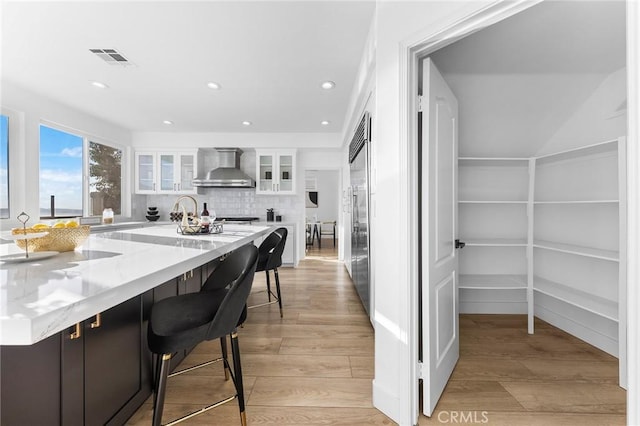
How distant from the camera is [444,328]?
5.60 feet

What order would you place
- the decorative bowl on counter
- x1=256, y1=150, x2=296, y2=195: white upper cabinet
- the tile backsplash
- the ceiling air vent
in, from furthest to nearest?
the tile backsplash
x1=256, y1=150, x2=296, y2=195: white upper cabinet
the ceiling air vent
the decorative bowl on counter

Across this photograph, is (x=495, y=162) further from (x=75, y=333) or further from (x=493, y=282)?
(x=75, y=333)

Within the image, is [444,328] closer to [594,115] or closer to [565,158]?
[565,158]

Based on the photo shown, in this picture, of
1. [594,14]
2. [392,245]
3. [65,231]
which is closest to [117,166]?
[65,231]

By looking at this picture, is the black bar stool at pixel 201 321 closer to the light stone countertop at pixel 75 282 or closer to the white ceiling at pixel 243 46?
the light stone countertop at pixel 75 282

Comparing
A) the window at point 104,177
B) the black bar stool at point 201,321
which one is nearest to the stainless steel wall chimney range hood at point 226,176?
the window at point 104,177

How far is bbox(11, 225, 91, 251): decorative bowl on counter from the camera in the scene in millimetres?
1275

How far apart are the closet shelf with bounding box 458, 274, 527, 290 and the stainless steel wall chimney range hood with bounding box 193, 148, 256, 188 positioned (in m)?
3.92

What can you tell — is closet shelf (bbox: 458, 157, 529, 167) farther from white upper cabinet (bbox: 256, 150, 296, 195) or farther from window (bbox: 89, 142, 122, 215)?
window (bbox: 89, 142, 122, 215)

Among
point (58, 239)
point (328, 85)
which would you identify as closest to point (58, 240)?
point (58, 239)

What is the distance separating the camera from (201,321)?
4.15ft

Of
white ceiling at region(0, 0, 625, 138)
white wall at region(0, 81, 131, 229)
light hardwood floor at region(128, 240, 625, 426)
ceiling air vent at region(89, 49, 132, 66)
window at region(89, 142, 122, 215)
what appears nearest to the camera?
light hardwood floor at region(128, 240, 625, 426)

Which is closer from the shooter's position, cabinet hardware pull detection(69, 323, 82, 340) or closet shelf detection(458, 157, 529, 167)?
cabinet hardware pull detection(69, 323, 82, 340)

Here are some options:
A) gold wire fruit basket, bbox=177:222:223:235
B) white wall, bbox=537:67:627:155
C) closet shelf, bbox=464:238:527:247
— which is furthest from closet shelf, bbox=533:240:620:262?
gold wire fruit basket, bbox=177:222:223:235
